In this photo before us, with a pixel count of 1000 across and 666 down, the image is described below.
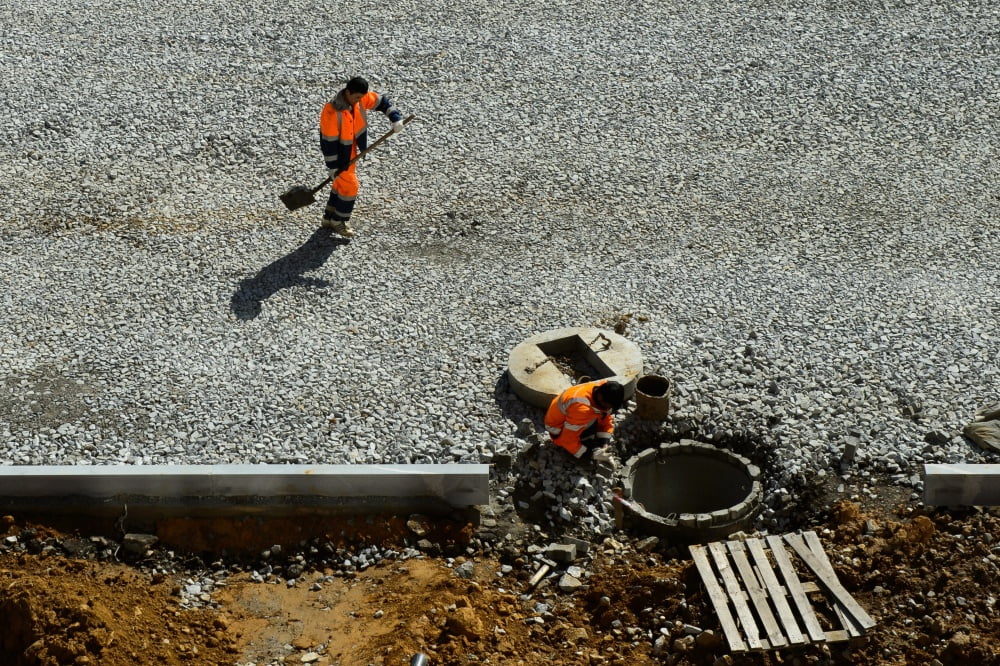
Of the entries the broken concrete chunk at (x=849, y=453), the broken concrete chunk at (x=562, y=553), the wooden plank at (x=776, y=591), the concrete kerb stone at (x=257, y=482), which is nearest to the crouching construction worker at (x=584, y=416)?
the concrete kerb stone at (x=257, y=482)

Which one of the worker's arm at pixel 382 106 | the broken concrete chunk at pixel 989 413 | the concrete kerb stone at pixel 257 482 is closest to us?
the concrete kerb stone at pixel 257 482

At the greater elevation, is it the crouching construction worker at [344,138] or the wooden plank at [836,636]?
the crouching construction worker at [344,138]

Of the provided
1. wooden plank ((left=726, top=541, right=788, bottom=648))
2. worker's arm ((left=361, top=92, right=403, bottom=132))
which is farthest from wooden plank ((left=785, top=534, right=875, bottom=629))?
worker's arm ((left=361, top=92, right=403, bottom=132))

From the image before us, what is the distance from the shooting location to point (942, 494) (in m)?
7.93

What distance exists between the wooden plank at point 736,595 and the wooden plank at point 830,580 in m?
0.53

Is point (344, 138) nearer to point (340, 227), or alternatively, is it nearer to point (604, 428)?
point (340, 227)

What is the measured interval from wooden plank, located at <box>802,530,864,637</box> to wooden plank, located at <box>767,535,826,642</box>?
0.51ft

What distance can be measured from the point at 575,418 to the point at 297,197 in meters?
4.57

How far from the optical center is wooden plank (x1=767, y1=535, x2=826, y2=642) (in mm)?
6848

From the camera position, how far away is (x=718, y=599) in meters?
7.07

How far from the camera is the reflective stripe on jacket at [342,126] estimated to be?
10.8 metres

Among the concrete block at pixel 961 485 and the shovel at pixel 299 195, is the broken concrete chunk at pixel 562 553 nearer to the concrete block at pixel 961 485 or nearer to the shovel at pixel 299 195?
the concrete block at pixel 961 485

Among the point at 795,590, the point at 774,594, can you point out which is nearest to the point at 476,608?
the point at 774,594

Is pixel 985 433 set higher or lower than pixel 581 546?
higher
